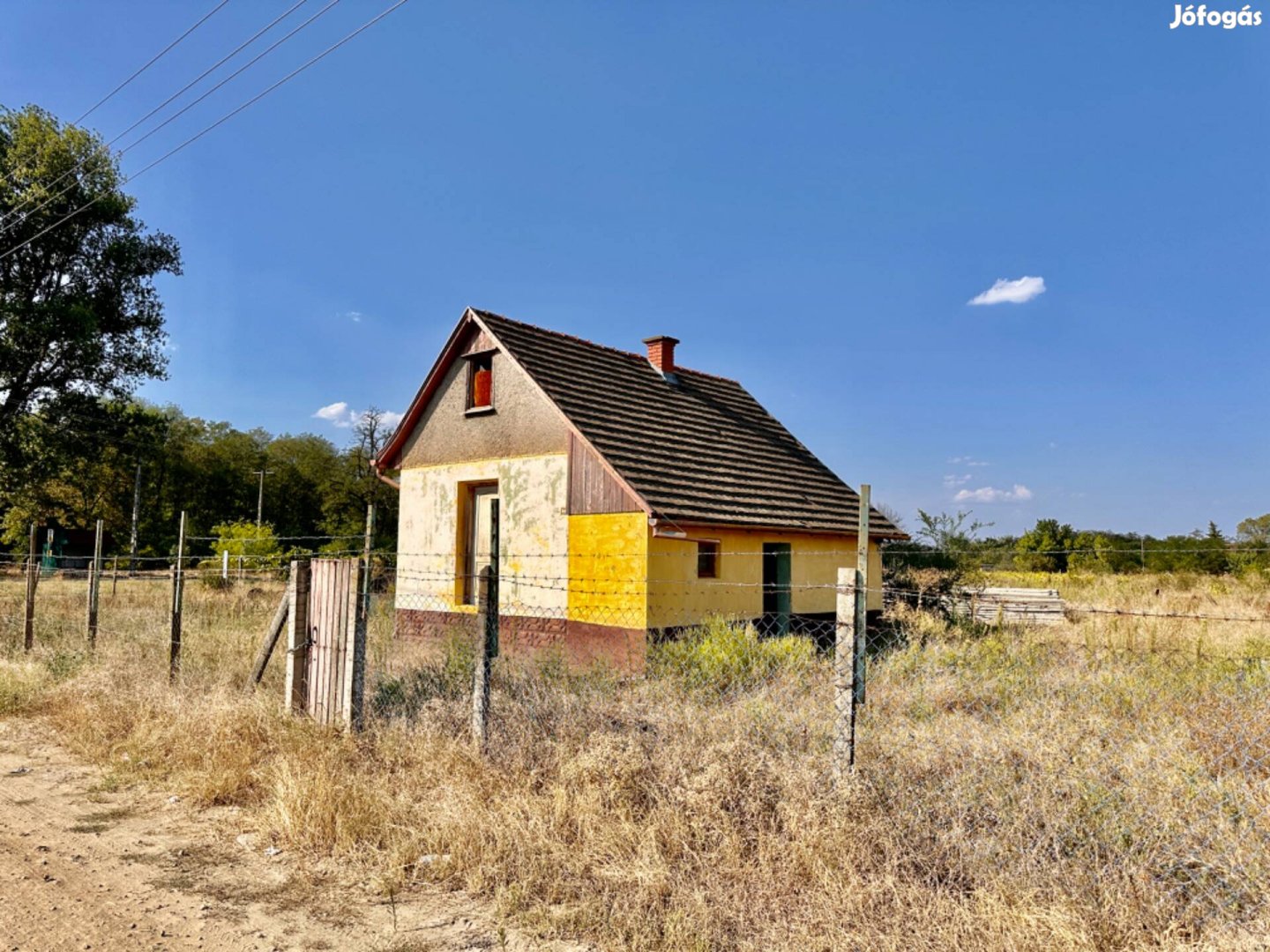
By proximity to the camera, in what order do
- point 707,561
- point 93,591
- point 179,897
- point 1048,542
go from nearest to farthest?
point 179,897
point 93,591
point 707,561
point 1048,542

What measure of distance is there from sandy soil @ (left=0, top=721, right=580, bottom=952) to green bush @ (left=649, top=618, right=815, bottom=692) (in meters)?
4.81

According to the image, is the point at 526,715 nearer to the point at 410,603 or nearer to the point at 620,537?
the point at 620,537

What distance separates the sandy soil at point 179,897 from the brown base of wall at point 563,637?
5630 millimetres

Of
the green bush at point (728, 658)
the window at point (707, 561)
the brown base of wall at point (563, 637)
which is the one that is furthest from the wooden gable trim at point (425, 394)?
the green bush at point (728, 658)

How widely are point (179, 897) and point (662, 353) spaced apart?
15084mm

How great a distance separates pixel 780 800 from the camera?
17.3ft

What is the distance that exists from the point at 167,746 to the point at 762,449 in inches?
492

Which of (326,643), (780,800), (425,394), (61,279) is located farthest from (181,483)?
(780,800)

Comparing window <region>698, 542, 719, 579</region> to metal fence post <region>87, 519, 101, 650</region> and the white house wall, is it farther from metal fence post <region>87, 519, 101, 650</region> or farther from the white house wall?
metal fence post <region>87, 519, 101, 650</region>

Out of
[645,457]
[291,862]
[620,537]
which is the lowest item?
[291,862]

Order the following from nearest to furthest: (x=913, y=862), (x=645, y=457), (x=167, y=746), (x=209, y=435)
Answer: (x=913, y=862)
(x=167, y=746)
(x=645, y=457)
(x=209, y=435)

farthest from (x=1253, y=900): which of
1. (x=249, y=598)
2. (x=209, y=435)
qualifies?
(x=209, y=435)

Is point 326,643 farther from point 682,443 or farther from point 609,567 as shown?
point 682,443

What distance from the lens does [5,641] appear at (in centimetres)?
1250
